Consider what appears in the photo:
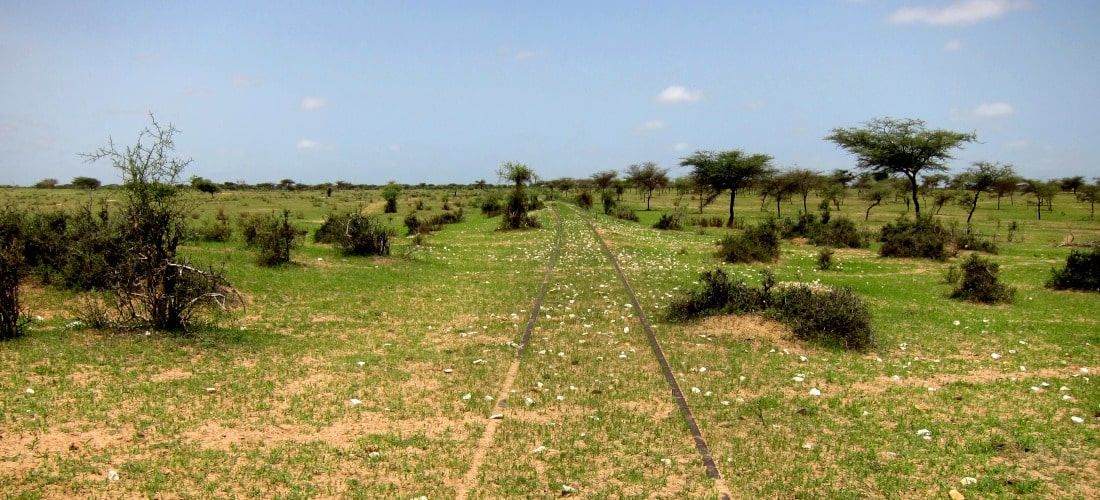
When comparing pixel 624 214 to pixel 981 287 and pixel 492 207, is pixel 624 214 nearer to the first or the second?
pixel 492 207

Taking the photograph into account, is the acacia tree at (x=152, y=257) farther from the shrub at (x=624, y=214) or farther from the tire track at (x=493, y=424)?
the shrub at (x=624, y=214)

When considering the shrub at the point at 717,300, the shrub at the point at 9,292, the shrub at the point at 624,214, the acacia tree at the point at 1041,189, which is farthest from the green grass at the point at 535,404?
the acacia tree at the point at 1041,189

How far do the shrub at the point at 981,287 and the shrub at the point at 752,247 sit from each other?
312 inches

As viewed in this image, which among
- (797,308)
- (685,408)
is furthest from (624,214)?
(685,408)

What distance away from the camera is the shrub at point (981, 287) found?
624 inches

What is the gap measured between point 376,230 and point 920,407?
18437 millimetres

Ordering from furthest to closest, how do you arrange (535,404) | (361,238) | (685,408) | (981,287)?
1. (361,238)
2. (981,287)
3. (535,404)
4. (685,408)

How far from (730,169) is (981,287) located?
1256 inches

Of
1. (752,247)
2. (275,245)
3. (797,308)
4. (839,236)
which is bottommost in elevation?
(797,308)

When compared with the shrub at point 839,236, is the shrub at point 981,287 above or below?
below

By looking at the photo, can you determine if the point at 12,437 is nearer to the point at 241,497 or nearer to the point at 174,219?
the point at 241,497

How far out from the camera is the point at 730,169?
46969 millimetres

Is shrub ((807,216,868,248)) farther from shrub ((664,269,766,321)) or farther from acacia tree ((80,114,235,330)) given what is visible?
acacia tree ((80,114,235,330))

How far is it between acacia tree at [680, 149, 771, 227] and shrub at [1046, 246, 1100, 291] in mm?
27733
